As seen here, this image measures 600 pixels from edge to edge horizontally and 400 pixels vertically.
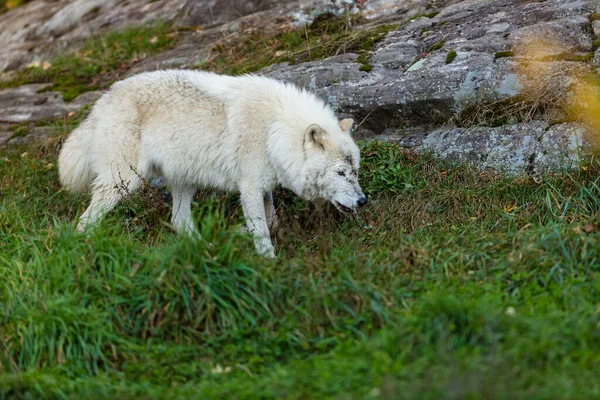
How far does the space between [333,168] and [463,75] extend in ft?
7.32

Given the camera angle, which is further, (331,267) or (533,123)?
(533,123)

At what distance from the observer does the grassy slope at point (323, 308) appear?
167 inches

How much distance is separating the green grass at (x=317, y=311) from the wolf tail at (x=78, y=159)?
1.08 metres

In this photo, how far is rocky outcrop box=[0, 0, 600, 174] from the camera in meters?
7.49

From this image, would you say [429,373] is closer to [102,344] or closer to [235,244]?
[235,244]

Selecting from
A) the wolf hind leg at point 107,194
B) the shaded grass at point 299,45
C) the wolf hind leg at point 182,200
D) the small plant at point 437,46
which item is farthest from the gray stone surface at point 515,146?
the wolf hind leg at point 107,194

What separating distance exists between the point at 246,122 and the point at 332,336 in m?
2.70

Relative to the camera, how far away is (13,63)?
12617 millimetres

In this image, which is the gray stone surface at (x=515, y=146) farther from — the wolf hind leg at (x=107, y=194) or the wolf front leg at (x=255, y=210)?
the wolf hind leg at (x=107, y=194)

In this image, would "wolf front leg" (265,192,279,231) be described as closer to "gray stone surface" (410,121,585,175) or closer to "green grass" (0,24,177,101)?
"gray stone surface" (410,121,585,175)

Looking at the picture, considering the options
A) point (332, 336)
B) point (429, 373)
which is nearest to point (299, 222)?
point (332, 336)

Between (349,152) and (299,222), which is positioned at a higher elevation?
(349,152)

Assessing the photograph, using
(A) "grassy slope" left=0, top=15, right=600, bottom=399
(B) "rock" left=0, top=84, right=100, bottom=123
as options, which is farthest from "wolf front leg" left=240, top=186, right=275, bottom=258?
(B) "rock" left=0, top=84, right=100, bottom=123

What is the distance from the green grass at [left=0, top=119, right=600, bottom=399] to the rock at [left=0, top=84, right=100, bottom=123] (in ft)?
13.2
